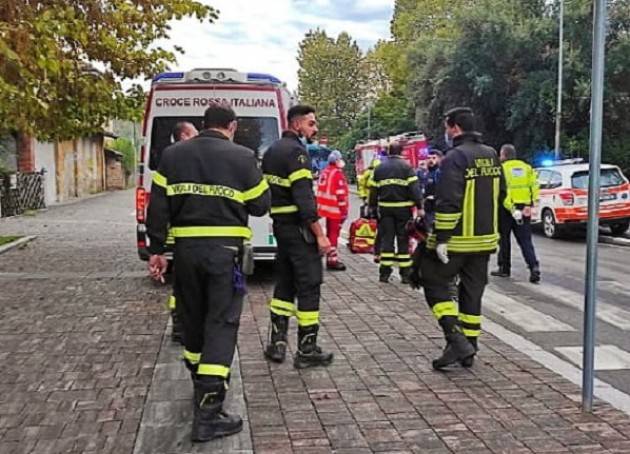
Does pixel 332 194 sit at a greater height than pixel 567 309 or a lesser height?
greater

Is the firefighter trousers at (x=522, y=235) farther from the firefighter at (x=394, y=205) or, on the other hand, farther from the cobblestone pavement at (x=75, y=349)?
the cobblestone pavement at (x=75, y=349)

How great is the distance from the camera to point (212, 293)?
4340 mm

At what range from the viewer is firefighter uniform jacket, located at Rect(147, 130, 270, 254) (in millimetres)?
4320

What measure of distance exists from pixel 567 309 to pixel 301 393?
4.48 meters

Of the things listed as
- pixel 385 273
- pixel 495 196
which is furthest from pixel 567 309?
pixel 495 196

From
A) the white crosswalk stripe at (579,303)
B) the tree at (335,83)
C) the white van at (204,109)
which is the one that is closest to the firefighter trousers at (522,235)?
the white crosswalk stripe at (579,303)

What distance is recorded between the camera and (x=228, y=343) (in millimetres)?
4363

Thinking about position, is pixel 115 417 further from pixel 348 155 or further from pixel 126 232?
pixel 348 155

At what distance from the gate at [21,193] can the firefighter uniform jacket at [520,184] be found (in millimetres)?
18389

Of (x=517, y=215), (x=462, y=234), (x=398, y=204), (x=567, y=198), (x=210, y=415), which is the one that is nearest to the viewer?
(x=210, y=415)

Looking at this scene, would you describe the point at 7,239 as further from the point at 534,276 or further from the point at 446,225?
the point at 446,225

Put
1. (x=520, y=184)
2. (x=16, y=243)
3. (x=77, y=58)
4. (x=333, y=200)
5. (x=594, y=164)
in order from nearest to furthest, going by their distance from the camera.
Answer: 1. (x=594, y=164)
2. (x=520, y=184)
3. (x=333, y=200)
4. (x=77, y=58)
5. (x=16, y=243)

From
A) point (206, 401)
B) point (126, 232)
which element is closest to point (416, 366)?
point (206, 401)

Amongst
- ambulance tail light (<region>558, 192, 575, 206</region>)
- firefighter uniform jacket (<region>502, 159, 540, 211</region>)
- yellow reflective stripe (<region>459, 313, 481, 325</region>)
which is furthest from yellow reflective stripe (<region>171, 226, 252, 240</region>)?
ambulance tail light (<region>558, 192, 575, 206</region>)
